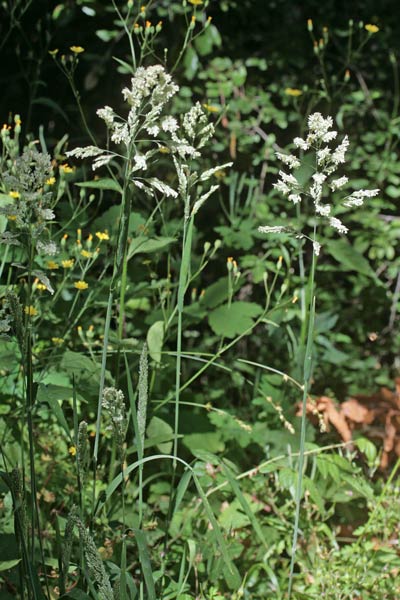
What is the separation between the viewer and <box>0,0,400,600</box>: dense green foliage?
1290 millimetres

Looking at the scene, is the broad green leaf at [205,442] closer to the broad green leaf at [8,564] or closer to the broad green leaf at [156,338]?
the broad green leaf at [156,338]

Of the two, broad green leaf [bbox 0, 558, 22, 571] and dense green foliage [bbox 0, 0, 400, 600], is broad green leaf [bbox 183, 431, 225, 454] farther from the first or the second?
broad green leaf [bbox 0, 558, 22, 571]

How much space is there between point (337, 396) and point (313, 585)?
3.92ft

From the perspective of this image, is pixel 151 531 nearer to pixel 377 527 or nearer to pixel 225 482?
pixel 225 482

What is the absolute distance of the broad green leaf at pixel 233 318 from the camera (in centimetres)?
228

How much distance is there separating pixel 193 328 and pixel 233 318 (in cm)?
91

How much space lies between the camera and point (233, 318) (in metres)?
2.33

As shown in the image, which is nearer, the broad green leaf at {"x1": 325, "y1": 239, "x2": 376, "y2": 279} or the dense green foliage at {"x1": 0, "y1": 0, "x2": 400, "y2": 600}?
the dense green foliage at {"x1": 0, "y1": 0, "x2": 400, "y2": 600}

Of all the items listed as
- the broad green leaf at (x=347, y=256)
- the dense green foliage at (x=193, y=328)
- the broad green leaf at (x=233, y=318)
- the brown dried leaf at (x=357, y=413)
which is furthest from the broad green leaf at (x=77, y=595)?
the broad green leaf at (x=347, y=256)

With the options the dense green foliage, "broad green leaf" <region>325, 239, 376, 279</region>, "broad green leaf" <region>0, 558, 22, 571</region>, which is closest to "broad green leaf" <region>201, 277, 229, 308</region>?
the dense green foliage

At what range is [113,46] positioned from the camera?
11.1ft

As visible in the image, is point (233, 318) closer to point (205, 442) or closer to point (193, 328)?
point (205, 442)

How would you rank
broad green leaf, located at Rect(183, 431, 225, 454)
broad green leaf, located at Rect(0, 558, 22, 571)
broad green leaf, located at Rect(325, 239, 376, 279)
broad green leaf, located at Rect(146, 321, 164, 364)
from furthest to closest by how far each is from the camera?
broad green leaf, located at Rect(325, 239, 376, 279) → broad green leaf, located at Rect(183, 431, 225, 454) → broad green leaf, located at Rect(146, 321, 164, 364) → broad green leaf, located at Rect(0, 558, 22, 571)

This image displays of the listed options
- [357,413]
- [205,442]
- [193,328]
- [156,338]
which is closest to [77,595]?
[156,338]
